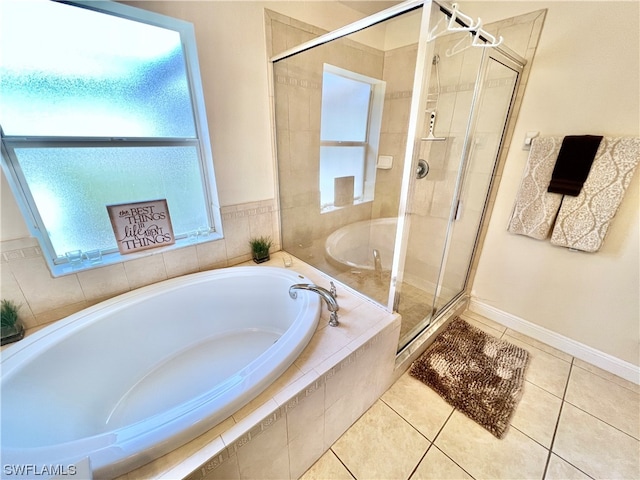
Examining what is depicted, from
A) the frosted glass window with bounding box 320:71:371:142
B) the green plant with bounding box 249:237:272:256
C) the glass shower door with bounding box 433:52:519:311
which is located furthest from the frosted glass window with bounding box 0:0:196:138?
the glass shower door with bounding box 433:52:519:311

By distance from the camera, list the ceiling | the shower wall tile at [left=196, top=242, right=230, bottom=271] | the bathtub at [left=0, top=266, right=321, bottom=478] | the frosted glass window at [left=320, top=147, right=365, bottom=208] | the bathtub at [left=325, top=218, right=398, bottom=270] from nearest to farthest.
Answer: the bathtub at [left=0, top=266, right=321, bottom=478] → the shower wall tile at [left=196, top=242, right=230, bottom=271] → the ceiling → the bathtub at [left=325, top=218, right=398, bottom=270] → the frosted glass window at [left=320, top=147, right=365, bottom=208]

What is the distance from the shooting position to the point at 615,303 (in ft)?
4.84

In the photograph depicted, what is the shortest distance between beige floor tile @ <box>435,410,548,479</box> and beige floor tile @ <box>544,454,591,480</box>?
0.08 ft

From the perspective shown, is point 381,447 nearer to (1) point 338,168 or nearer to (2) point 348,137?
(1) point 338,168

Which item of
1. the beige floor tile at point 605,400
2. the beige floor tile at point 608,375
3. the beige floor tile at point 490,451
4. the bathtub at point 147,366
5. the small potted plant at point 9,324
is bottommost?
the beige floor tile at point 490,451

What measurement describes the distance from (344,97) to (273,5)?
751 millimetres

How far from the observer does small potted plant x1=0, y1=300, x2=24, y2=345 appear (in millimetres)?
1060

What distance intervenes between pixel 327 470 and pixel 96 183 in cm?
180

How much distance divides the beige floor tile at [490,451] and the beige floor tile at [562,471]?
3 cm

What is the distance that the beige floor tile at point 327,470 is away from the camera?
108 centimetres

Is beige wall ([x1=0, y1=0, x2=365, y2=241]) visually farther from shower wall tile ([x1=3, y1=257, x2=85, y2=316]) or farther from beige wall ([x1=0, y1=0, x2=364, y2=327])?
shower wall tile ([x1=3, y1=257, x2=85, y2=316])

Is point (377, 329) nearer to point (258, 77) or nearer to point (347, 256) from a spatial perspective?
point (347, 256)

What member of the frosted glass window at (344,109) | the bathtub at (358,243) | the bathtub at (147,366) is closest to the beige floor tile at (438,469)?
the bathtub at (147,366)

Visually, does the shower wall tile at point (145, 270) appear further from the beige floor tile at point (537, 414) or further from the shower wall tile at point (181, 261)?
the beige floor tile at point (537, 414)
